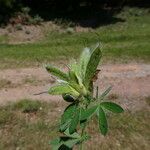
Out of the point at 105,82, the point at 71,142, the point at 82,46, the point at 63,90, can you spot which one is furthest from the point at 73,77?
the point at 105,82

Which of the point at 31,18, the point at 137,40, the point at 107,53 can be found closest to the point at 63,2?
the point at 31,18

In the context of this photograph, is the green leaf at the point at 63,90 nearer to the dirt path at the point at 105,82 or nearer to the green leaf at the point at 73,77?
the green leaf at the point at 73,77

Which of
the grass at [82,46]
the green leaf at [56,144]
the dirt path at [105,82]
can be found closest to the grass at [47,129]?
the dirt path at [105,82]

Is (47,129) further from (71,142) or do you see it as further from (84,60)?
(84,60)

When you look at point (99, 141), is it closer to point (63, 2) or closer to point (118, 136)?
point (118, 136)

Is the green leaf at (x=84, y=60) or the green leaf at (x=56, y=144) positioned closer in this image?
the green leaf at (x=84, y=60)
